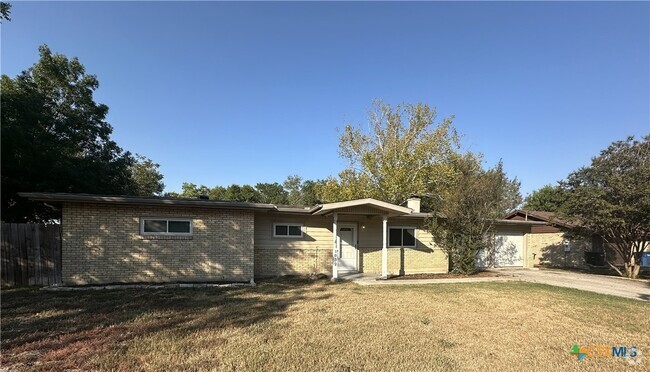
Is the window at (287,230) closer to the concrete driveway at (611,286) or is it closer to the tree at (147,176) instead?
the concrete driveway at (611,286)

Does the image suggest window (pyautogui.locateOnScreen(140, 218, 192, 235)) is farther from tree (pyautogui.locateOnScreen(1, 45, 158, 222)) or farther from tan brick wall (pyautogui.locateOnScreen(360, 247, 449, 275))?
tan brick wall (pyautogui.locateOnScreen(360, 247, 449, 275))

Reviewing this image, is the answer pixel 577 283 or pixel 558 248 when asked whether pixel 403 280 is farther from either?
pixel 558 248

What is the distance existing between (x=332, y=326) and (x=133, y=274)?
24.8ft

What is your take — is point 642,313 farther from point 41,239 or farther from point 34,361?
point 41,239

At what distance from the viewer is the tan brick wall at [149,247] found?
1086 centimetres

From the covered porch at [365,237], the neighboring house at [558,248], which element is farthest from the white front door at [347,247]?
the neighboring house at [558,248]

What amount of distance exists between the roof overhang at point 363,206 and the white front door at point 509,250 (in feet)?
25.3

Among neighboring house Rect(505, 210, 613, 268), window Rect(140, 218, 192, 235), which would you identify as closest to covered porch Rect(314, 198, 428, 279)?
window Rect(140, 218, 192, 235)

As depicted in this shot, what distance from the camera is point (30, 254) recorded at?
11203 mm

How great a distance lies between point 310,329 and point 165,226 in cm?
723

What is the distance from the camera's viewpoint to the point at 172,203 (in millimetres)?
11258

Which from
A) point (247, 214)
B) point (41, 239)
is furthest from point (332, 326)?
point (41, 239)

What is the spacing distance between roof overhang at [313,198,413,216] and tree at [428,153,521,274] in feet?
8.14

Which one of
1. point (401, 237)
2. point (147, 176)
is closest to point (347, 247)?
point (401, 237)
